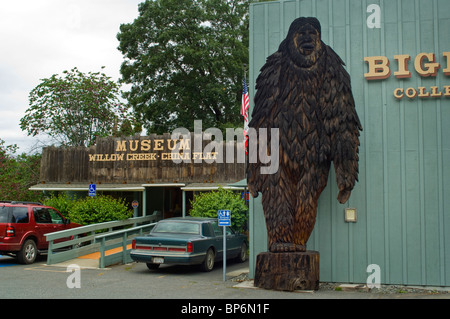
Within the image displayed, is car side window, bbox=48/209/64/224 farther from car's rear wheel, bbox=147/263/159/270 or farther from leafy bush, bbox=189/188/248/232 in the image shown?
leafy bush, bbox=189/188/248/232

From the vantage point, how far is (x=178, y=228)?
46.2 feet

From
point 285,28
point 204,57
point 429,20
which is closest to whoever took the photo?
point 429,20

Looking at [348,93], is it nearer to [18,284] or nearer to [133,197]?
[18,284]

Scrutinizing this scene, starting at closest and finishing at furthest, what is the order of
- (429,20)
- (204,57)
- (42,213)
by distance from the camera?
(429,20), (42,213), (204,57)

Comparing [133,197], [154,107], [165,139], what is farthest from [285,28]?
[154,107]

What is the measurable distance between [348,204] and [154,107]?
82.4 feet

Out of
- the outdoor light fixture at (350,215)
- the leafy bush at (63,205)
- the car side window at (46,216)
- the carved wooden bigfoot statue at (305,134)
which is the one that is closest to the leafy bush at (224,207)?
the car side window at (46,216)

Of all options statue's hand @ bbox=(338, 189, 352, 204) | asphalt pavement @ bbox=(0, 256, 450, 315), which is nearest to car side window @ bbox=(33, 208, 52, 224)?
Result: asphalt pavement @ bbox=(0, 256, 450, 315)

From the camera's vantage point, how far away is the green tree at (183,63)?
33.8m

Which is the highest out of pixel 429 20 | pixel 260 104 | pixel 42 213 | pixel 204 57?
pixel 204 57

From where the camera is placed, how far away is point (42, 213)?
16.1 m

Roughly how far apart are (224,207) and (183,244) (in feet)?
16.3

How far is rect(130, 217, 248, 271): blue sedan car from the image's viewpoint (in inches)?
513

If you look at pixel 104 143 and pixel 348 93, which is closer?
pixel 348 93
